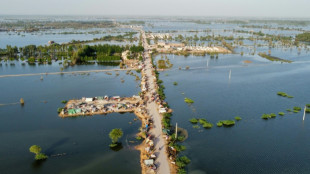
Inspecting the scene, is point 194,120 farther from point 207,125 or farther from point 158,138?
point 158,138

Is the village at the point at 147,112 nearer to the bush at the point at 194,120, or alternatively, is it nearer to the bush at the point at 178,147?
the bush at the point at 178,147

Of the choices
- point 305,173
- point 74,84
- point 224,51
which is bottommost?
point 305,173

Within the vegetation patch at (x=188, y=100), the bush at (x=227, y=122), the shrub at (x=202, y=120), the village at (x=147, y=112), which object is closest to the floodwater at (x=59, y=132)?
the village at (x=147, y=112)

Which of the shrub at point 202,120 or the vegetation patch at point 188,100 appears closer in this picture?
the shrub at point 202,120

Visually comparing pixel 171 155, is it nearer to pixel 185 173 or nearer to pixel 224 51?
pixel 185 173

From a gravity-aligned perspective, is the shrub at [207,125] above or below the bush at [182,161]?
above

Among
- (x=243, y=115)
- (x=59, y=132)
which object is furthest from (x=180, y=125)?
(x=59, y=132)

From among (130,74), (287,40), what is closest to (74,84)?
(130,74)

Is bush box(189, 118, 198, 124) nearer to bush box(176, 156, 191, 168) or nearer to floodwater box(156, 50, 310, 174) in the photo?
floodwater box(156, 50, 310, 174)
